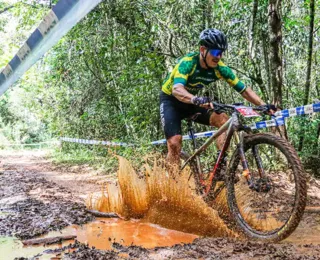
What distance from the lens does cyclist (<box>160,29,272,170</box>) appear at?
3748 mm

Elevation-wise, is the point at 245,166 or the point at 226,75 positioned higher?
the point at 226,75

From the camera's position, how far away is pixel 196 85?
412 centimetres

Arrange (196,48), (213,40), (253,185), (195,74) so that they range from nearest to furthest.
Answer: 1. (253,185)
2. (213,40)
3. (195,74)
4. (196,48)

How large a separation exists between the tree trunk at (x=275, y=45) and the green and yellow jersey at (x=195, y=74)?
7.26 feet

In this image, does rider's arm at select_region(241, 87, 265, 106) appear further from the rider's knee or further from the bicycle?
the rider's knee

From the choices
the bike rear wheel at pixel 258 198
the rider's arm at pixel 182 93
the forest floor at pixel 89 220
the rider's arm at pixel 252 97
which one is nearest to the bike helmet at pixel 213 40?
the rider's arm at pixel 182 93

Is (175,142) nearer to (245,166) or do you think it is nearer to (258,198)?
(245,166)

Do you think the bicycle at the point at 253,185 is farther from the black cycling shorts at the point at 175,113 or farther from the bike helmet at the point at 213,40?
the bike helmet at the point at 213,40

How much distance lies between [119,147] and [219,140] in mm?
6421

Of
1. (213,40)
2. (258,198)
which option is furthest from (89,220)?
(213,40)

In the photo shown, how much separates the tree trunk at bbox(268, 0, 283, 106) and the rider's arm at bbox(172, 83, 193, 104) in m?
2.83

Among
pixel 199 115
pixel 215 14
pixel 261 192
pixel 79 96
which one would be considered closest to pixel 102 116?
pixel 79 96

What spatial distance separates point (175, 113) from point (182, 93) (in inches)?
21.5

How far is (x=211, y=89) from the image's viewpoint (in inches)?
305
